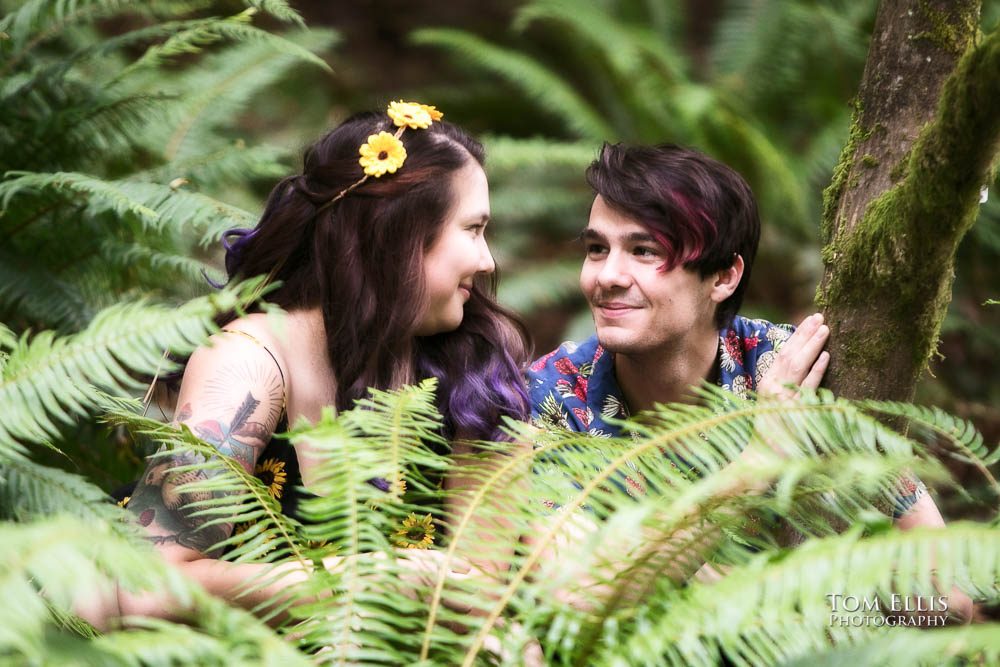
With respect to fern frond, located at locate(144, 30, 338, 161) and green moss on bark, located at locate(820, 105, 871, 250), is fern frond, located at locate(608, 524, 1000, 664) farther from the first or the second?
fern frond, located at locate(144, 30, 338, 161)

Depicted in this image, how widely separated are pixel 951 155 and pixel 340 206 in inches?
49.4

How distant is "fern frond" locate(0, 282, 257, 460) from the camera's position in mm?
1207

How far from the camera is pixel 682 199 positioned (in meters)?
2.16

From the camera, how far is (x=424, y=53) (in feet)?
24.5

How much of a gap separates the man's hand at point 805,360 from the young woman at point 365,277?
636 mm

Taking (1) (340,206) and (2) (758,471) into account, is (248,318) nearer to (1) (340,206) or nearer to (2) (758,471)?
(1) (340,206)

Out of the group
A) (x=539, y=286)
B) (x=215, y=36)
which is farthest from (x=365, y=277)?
(x=539, y=286)

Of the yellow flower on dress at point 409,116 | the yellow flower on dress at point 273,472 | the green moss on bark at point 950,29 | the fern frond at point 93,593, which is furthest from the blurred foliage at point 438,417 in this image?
the green moss on bark at point 950,29

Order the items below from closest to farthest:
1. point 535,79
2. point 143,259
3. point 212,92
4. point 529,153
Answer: point 143,259, point 212,92, point 529,153, point 535,79

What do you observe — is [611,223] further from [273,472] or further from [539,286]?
[539,286]

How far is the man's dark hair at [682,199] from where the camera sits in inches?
84.8

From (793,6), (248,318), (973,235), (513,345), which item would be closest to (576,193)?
(793,6)

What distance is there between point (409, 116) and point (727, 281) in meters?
0.85

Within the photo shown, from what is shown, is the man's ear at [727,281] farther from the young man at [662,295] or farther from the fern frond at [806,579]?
the fern frond at [806,579]
